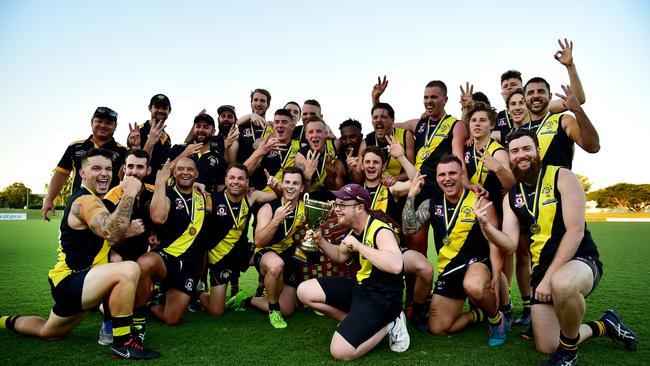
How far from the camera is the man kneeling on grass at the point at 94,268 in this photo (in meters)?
4.21

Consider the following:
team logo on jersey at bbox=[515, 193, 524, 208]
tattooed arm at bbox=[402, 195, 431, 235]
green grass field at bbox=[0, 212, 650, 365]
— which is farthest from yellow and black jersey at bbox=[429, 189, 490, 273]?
green grass field at bbox=[0, 212, 650, 365]

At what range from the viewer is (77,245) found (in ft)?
Answer: 14.6

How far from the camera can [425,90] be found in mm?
6840

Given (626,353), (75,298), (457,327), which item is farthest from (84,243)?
(626,353)

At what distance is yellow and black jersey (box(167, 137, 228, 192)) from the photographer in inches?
276

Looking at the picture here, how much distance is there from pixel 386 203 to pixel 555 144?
2174mm

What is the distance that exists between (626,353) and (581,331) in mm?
484

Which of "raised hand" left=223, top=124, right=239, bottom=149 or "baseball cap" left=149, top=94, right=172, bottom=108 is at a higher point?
"baseball cap" left=149, top=94, right=172, bottom=108

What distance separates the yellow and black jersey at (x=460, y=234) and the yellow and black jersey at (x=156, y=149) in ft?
14.1

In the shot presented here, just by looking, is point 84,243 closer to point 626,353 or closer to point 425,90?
point 425,90

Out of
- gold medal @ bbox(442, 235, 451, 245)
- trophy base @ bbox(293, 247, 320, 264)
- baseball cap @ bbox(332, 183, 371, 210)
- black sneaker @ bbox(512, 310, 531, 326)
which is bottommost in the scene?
black sneaker @ bbox(512, 310, 531, 326)

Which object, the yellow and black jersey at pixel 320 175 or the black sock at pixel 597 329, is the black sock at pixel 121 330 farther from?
the black sock at pixel 597 329

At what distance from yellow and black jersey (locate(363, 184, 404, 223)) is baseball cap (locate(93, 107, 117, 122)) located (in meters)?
3.86

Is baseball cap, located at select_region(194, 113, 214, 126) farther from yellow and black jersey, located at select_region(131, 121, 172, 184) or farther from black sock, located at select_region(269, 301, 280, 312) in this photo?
black sock, located at select_region(269, 301, 280, 312)
